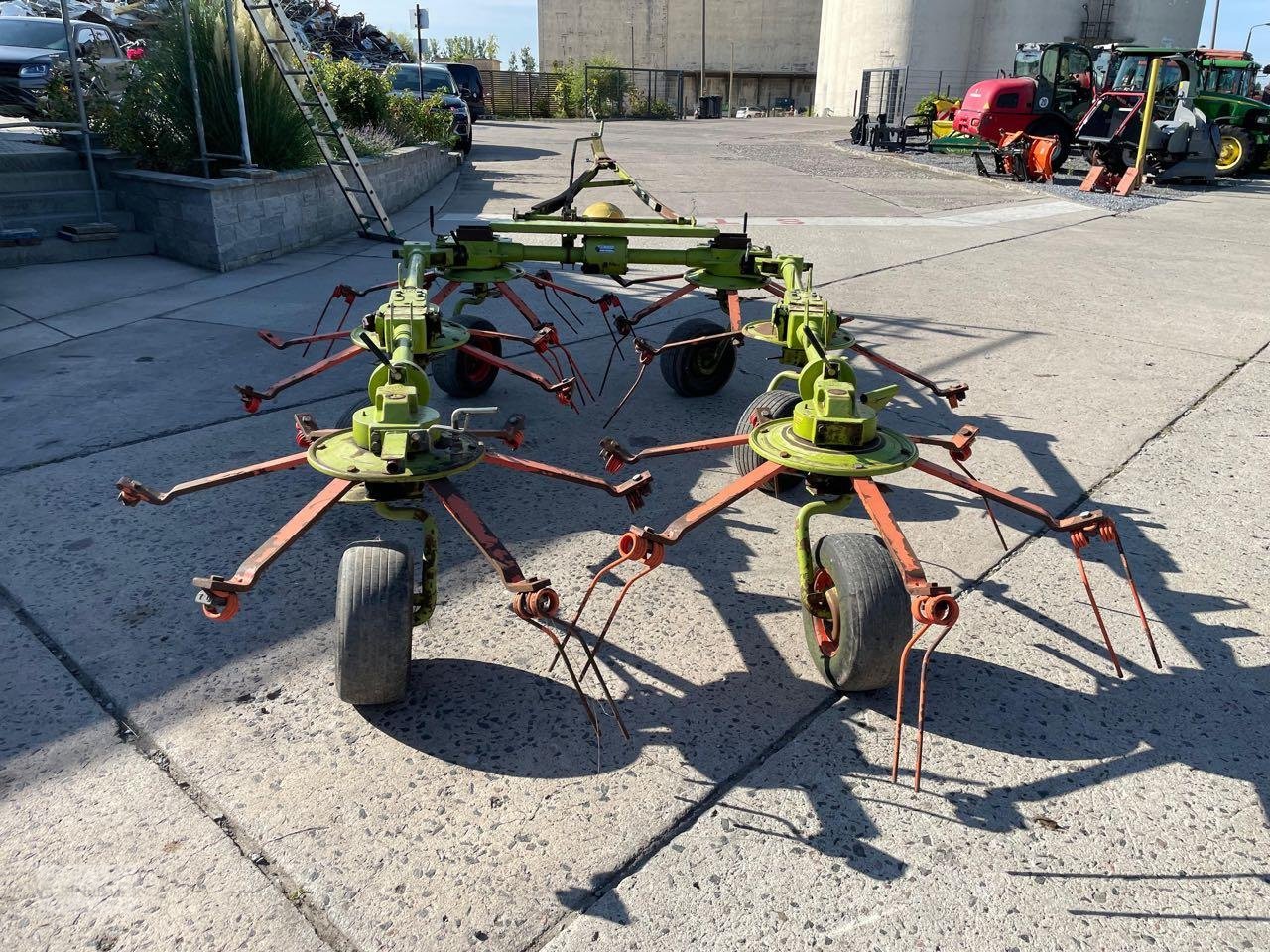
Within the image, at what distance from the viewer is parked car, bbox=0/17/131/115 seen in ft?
39.8

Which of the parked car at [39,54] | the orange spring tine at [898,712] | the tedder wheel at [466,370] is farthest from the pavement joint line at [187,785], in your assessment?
the parked car at [39,54]

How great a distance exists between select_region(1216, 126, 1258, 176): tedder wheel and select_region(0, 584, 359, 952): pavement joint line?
2115 cm

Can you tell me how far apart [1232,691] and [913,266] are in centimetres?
725

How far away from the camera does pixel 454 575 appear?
338 cm

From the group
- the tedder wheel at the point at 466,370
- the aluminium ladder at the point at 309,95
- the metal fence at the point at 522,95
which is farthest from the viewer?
the metal fence at the point at 522,95

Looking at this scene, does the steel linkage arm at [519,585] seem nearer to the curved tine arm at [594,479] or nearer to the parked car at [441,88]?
the curved tine arm at [594,479]

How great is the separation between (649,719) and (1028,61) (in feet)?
70.7

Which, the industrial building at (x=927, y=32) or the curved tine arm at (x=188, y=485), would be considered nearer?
the curved tine arm at (x=188, y=485)

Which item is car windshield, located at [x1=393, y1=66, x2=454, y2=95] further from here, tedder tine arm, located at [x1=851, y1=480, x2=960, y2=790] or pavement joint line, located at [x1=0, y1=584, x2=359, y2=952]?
tedder tine arm, located at [x1=851, y1=480, x2=960, y2=790]

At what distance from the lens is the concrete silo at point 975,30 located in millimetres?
40062

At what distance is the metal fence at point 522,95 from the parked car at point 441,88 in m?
25.4

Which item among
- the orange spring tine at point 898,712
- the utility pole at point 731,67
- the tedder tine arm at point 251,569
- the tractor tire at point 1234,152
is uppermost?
the utility pole at point 731,67

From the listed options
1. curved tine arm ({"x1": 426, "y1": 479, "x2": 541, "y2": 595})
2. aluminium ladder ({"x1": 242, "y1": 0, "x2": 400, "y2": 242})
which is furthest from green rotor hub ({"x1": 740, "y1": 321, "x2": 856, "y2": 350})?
aluminium ladder ({"x1": 242, "y1": 0, "x2": 400, "y2": 242})

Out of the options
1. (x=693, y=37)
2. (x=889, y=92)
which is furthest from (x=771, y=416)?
(x=693, y=37)
